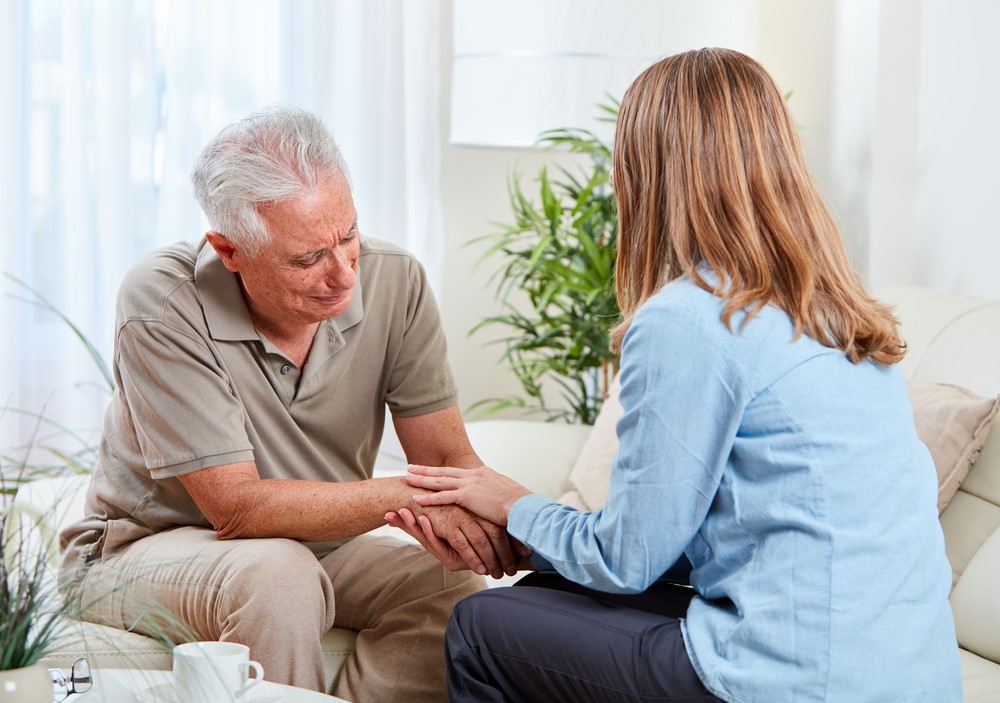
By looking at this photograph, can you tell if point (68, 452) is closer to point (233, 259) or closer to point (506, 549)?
point (233, 259)

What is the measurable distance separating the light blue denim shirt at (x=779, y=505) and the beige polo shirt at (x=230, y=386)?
74 cm

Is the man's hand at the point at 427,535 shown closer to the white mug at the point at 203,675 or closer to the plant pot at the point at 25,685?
the white mug at the point at 203,675

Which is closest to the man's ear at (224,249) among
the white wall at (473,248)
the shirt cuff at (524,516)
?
the shirt cuff at (524,516)

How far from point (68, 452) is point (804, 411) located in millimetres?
2572

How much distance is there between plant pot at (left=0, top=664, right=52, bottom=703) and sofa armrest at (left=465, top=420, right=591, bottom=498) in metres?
1.38

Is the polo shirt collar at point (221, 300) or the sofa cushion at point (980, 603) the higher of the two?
the polo shirt collar at point (221, 300)

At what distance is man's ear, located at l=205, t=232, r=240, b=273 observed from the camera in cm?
172

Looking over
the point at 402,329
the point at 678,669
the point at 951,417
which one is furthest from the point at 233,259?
the point at 951,417

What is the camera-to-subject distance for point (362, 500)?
5.56 feet

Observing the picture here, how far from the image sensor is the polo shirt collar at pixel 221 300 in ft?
5.76

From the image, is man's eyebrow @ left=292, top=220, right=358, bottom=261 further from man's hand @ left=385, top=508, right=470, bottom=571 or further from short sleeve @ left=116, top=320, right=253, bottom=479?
man's hand @ left=385, top=508, right=470, bottom=571

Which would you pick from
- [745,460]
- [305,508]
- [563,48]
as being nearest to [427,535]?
[305,508]

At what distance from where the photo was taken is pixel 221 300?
1.78 meters

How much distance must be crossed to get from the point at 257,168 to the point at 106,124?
1.74 m
